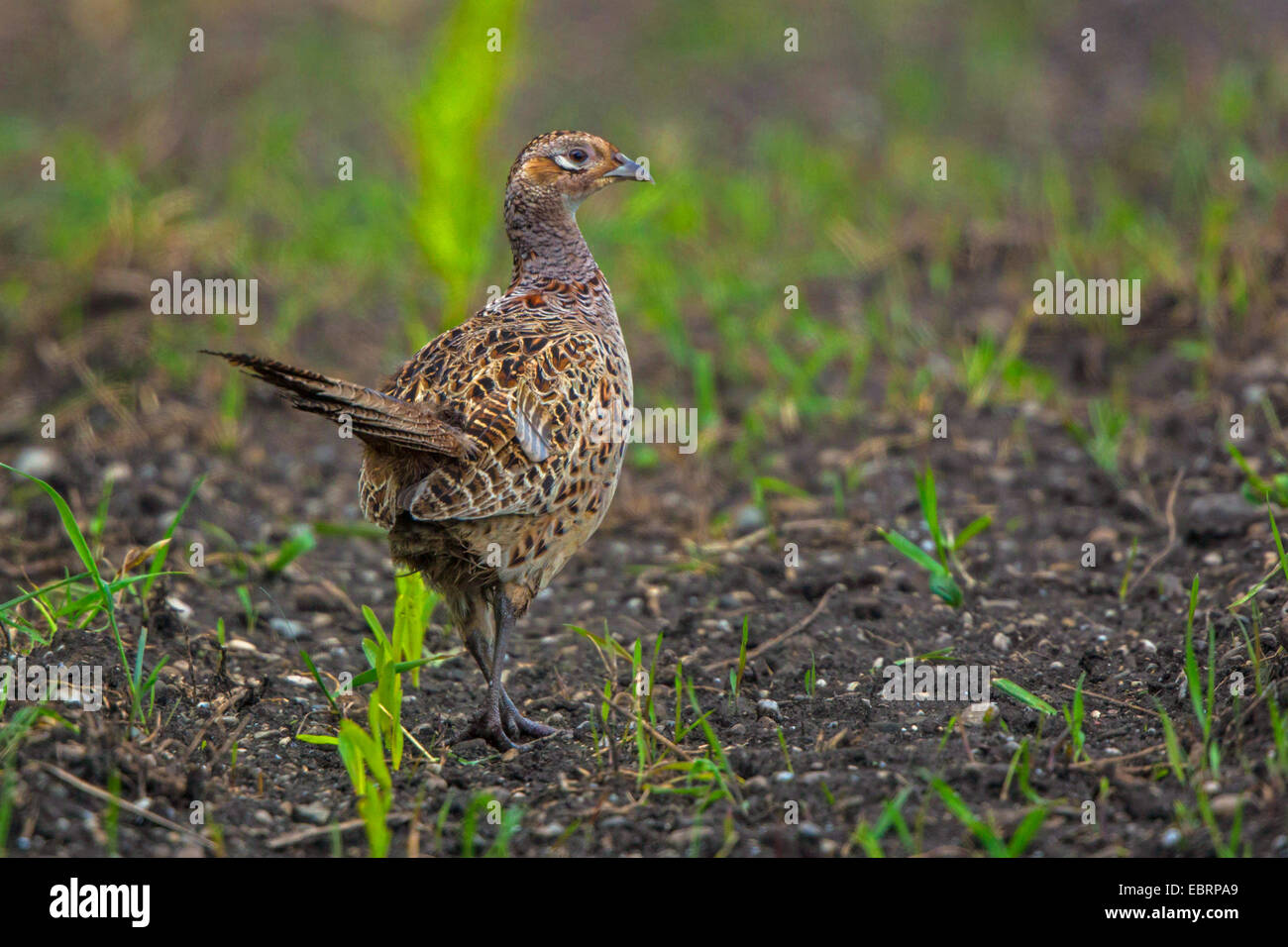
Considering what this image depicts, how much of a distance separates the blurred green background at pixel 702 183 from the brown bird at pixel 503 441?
2.48 ft

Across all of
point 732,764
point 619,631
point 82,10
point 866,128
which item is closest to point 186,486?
point 619,631

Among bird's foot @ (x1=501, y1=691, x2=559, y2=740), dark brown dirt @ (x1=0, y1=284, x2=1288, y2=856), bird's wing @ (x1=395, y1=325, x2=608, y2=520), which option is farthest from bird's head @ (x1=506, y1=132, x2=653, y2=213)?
bird's foot @ (x1=501, y1=691, x2=559, y2=740)

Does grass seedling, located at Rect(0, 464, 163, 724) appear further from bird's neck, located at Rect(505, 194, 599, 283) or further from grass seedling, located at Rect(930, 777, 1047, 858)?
grass seedling, located at Rect(930, 777, 1047, 858)

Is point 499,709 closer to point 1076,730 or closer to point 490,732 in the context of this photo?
point 490,732

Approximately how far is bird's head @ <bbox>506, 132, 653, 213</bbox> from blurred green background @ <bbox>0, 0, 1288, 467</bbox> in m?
0.66

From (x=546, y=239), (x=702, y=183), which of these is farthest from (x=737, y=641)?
(x=702, y=183)

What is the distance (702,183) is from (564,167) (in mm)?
4281

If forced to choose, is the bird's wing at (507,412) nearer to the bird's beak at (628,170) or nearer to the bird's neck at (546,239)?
the bird's neck at (546,239)

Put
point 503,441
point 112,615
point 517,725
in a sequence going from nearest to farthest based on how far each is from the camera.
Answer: point 112,615, point 503,441, point 517,725

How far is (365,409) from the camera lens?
3.64 m

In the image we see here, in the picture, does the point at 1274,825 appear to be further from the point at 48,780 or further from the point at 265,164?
the point at 265,164

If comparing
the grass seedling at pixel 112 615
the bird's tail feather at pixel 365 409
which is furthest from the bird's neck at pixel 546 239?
the grass seedling at pixel 112 615

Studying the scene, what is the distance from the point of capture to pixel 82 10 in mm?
11359
